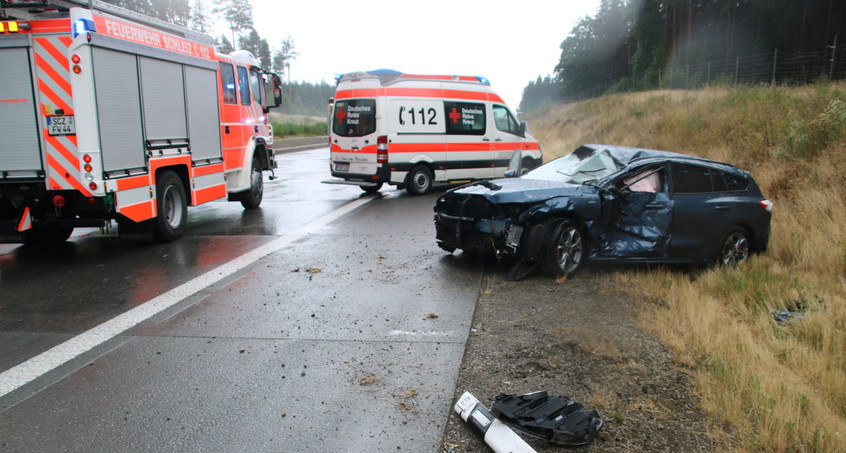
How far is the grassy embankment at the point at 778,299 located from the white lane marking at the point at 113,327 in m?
4.43

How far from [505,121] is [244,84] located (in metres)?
7.05

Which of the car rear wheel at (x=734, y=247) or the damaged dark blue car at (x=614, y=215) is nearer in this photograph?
the damaged dark blue car at (x=614, y=215)

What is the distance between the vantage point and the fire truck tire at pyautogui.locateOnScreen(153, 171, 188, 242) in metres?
8.66

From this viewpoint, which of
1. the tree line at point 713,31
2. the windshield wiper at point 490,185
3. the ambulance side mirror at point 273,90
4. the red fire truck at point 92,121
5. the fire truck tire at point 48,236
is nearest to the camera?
the red fire truck at point 92,121

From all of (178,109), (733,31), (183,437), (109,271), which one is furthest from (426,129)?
(733,31)

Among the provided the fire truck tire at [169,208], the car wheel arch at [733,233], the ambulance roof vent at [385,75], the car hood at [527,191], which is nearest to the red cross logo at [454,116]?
the ambulance roof vent at [385,75]

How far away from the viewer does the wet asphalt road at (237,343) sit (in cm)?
347

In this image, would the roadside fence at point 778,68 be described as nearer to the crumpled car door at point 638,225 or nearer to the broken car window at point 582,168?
the broken car window at point 582,168

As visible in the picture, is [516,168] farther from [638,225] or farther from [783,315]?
[783,315]

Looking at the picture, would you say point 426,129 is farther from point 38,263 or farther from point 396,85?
point 38,263

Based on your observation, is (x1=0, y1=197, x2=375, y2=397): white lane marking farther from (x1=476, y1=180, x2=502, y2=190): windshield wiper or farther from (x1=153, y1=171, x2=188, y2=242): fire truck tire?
(x1=476, y1=180, x2=502, y2=190): windshield wiper

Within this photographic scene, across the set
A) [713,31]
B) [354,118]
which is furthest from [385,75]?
[713,31]

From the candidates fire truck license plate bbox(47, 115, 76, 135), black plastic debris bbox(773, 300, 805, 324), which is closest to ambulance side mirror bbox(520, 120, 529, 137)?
black plastic debris bbox(773, 300, 805, 324)

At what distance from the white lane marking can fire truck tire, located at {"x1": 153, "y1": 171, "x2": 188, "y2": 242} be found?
154 centimetres
